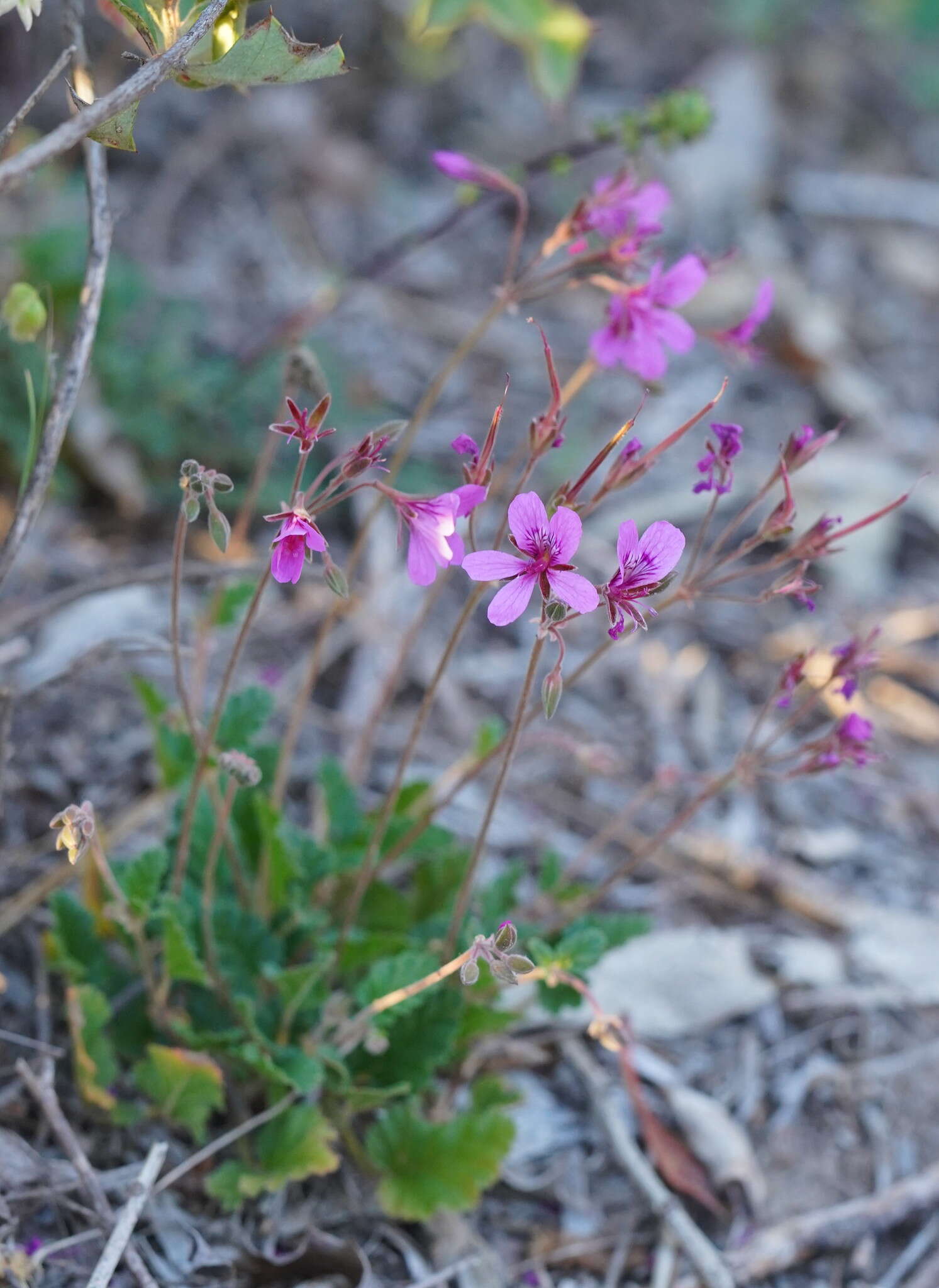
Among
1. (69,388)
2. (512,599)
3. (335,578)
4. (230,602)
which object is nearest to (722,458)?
(512,599)

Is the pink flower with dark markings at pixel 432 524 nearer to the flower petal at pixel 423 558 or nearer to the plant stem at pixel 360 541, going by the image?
the flower petal at pixel 423 558

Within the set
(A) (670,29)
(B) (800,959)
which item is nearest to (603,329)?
(B) (800,959)

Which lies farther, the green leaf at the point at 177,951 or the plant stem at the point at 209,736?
the green leaf at the point at 177,951

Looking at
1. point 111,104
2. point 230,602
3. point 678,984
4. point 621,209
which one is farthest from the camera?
point 678,984

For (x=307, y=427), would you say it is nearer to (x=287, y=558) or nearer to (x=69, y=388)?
(x=287, y=558)

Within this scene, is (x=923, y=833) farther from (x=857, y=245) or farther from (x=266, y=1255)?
(x=857, y=245)

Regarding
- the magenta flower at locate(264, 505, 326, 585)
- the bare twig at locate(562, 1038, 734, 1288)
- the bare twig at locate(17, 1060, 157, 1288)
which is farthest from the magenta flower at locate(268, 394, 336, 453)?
the bare twig at locate(562, 1038, 734, 1288)

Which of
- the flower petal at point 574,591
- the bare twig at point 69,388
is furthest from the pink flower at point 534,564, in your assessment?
the bare twig at point 69,388
